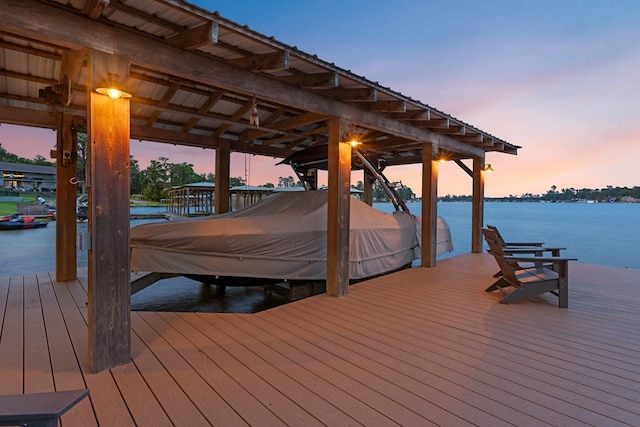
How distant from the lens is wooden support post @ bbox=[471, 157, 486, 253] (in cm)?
810

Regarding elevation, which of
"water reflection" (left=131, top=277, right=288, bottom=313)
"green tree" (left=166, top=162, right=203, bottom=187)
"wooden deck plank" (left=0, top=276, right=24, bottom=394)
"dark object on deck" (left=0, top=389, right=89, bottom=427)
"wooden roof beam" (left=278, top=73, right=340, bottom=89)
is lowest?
"water reflection" (left=131, top=277, right=288, bottom=313)

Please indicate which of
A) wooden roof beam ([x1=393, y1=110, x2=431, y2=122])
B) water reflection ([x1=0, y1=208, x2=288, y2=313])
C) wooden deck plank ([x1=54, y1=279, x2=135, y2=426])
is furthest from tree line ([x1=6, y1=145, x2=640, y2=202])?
wooden deck plank ([x1=54, y1=279, x2=135, y2=426])

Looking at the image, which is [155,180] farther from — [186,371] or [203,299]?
[186,371]

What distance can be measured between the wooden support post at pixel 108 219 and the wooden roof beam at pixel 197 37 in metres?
0.49

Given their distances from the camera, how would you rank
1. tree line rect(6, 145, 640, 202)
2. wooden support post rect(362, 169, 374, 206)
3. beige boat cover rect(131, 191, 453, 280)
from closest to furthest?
beige boat cover rect(131, 191, 453, 280) < wooden support post rect(362, 169, 374, 206) < tree line rect(6, 145, 640, 202)

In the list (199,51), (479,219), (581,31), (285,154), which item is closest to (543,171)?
(581,31)

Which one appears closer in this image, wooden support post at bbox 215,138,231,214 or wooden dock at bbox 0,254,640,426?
wooden dock at bbox 0,254,640,426

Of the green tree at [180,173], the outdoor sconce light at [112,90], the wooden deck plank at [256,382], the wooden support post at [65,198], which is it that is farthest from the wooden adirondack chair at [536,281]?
the green tree at [180,173]

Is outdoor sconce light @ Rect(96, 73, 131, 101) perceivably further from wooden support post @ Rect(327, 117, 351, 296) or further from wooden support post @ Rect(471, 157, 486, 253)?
wooden support post @ Rect(471, 157, 486, 253)

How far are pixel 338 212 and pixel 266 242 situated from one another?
1.13 metres

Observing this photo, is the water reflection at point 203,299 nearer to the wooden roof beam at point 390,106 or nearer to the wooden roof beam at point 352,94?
the wooden roof beam at point 352,94

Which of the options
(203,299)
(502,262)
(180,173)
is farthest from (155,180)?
(502,262)

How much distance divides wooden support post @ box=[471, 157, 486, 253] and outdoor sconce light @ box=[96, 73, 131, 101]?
317 inches

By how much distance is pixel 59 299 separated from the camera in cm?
400
